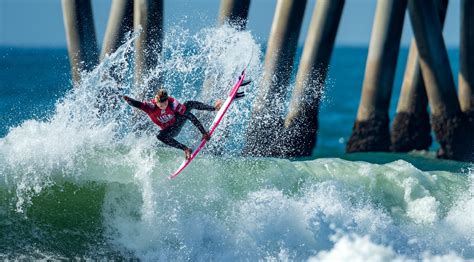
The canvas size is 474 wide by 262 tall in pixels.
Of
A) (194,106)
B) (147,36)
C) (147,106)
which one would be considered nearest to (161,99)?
(147,106)

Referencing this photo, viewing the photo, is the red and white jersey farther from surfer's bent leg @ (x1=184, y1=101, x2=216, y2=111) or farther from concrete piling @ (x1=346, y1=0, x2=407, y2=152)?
concrete piling @ (x1=346, y1=0, x2=407, y2=152)

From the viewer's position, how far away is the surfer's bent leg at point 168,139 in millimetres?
11164

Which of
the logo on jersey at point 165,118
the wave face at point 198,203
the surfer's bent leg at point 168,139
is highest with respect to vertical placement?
the logo on jersey at point 165,118

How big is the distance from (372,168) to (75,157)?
398 cm

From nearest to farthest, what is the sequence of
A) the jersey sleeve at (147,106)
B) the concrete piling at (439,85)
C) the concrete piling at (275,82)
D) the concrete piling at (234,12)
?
the jersey sleeve at (147,106) < the concrete piling at (234,12) < the concrete piling at (275,82) < the concrete piling at (439,85)

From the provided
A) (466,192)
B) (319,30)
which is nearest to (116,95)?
(319,30)

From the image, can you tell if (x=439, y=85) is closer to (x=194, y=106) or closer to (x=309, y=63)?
(x=309, y=63)

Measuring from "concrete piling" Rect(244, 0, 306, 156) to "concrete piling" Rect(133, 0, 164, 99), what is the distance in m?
1.79

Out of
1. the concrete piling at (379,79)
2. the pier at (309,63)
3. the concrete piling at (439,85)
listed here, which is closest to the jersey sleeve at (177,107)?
the pier at (309,63)

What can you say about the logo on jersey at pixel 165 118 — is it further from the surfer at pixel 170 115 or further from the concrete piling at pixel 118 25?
the concrete piling at pixel 118 25

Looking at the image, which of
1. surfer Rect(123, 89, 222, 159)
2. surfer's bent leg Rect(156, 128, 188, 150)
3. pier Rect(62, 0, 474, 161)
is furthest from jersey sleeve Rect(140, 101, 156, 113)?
pier Rect(62, 0, 474, 161)

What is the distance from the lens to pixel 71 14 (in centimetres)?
1527

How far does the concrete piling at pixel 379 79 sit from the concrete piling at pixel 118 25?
4.42 m

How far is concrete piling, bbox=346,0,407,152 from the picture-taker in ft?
53.6
